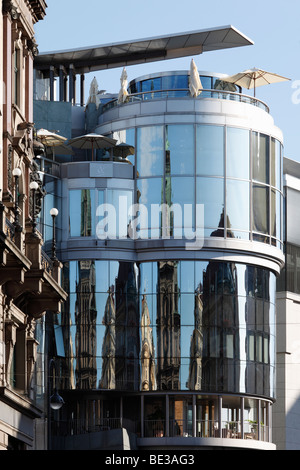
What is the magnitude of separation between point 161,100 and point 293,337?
70.5ft

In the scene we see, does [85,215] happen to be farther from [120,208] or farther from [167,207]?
[167,207]

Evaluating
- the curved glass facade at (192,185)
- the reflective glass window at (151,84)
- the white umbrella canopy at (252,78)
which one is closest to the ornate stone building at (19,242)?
the curved glass facade at (192,185)

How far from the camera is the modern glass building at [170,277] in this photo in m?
76.1

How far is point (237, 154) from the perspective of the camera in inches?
3100

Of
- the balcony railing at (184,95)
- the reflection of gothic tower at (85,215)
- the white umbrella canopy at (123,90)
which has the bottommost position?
the reflection of gothic tower at (85,215)

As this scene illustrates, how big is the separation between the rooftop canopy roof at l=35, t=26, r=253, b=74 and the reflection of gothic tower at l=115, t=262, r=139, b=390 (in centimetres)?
1861

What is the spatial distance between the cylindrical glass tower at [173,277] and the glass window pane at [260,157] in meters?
0.09

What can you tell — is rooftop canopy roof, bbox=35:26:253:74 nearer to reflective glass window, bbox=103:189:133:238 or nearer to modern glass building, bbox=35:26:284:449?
modern glass building, bbox=35:26:284:449

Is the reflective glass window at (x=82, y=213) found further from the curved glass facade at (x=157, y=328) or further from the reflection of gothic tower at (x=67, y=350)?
the reflection of gothic tower at (x=67, y=350)

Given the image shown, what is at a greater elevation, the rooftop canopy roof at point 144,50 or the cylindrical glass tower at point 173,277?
the rooftop canopy roof at point 144,50

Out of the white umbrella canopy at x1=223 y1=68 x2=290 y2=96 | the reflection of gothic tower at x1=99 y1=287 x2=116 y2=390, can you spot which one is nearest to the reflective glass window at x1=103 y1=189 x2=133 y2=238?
the reflection of gothic tower at x1=99 y1=287 x2=116 y2=390

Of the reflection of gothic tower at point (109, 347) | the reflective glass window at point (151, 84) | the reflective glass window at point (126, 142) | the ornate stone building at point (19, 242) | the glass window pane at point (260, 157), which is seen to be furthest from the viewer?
the reflective glass window at point (151, 84)
